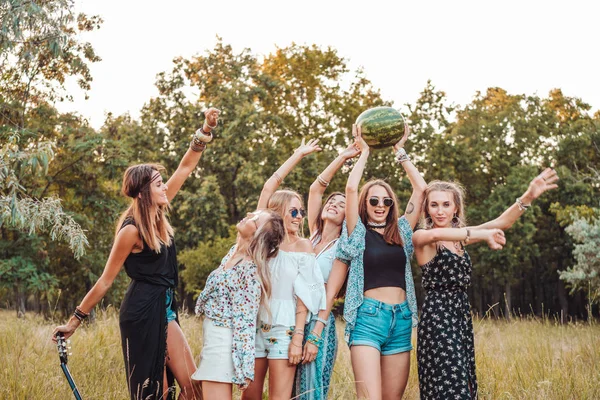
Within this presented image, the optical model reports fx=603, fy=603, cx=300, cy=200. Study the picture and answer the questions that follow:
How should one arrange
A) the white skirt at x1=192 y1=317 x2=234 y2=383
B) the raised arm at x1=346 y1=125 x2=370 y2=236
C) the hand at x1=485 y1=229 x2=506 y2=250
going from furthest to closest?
the raised arm at x1=346 y1=125 x2=370 y2=236 → the white skirt at x1=192 y1=317 x2=234 y2=383 → the hand at x1=485 y1=229 x2=506 y2=250

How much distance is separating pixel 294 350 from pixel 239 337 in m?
0.45

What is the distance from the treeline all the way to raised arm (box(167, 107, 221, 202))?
46.3ft

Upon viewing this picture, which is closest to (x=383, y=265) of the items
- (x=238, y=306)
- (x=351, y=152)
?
(x=351, y=152)

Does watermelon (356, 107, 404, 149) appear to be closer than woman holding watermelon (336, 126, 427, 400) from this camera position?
No

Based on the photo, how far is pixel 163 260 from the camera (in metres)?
4.52

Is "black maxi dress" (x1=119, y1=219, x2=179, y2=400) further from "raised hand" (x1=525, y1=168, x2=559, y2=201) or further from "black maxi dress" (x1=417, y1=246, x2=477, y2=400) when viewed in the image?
"raised hand" (x1=525, y1=168, x2=559, y2=201)

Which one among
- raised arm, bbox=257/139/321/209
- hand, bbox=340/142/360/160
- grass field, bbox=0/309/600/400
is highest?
hand, bbox=340/142/360/160

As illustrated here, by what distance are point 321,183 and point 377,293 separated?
1243mm

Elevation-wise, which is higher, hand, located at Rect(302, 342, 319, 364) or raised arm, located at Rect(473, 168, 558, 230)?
raised arm, located at Rect(473, 168, 558, 230)

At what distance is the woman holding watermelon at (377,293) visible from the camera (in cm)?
470

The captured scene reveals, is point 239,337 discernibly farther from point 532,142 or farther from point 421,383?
point 532,142

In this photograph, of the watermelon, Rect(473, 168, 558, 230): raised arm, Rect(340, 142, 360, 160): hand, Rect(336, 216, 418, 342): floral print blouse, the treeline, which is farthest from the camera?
the treeline

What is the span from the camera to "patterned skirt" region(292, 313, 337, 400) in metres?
4.69

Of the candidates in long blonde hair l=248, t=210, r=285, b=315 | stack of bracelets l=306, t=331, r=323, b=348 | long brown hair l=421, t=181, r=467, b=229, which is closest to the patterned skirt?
stack of bracelets l=306, t=331, r=323, b=348
